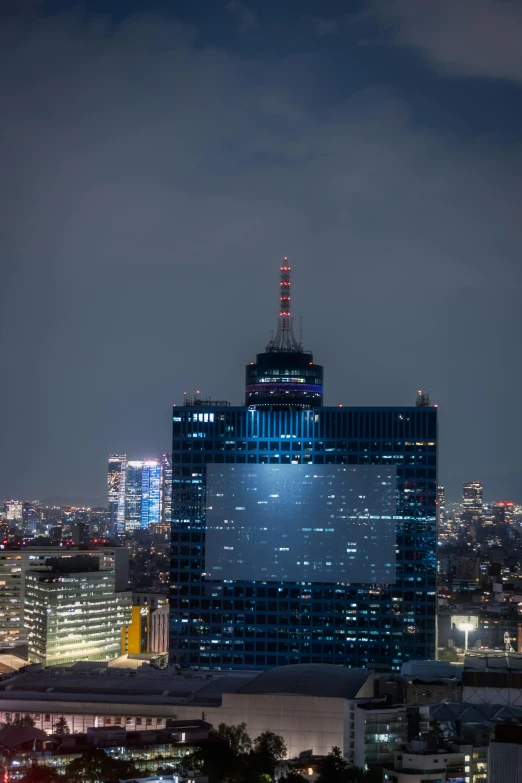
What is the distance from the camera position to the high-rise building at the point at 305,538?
258 ft

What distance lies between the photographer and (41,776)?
51.5m

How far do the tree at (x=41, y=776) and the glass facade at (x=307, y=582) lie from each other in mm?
27748

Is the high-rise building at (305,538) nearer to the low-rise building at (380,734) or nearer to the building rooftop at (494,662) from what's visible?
the building rooftop at (494,662)

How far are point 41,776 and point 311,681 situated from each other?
611 inches

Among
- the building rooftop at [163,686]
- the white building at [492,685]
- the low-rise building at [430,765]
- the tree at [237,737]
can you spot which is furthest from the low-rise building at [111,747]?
the white building at [492,685]

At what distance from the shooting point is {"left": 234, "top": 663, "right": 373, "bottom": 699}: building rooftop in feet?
200

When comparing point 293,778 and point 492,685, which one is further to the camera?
point 492,685

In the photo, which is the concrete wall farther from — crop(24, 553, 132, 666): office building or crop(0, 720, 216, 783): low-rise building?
crop(24, 553, 132, 666): office building

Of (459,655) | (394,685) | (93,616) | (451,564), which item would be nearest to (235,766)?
(394,685)

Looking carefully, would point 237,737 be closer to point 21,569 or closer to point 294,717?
point 294,717

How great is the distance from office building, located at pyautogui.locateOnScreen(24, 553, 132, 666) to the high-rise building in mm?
23251

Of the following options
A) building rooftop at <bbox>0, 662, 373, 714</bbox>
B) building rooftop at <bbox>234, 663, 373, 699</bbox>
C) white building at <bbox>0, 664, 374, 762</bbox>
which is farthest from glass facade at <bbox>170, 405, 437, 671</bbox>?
building rooftop at <bbox>234, 663, 373, 699</bbox>

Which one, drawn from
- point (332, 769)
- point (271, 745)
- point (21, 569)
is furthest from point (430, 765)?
point (21, 569)

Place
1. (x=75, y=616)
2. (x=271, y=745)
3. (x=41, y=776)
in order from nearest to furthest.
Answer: (x=41, y=776) < (x=271, y=745) < (x=75, y=616)
